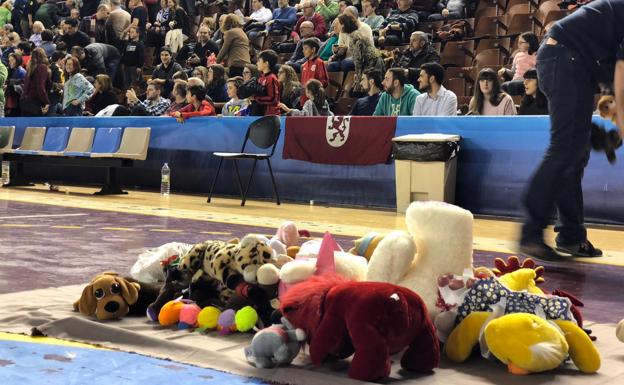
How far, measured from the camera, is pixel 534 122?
7184 millimetres

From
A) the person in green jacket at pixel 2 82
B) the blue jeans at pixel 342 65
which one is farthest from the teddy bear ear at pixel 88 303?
the person in green jacket at pixel 2 82

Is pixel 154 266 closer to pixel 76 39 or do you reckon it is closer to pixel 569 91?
pixel 569 91

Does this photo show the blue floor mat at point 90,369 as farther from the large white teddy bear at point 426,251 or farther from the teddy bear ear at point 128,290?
the large white teddy bear at point 426,251

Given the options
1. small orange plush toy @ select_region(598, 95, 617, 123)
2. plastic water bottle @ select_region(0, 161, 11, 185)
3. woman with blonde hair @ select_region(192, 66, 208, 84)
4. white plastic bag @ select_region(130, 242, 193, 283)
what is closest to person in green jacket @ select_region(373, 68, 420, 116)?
woman with blonde hair @ select_region(192, 66, 208, 84)

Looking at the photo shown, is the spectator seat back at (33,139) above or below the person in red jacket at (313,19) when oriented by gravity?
below

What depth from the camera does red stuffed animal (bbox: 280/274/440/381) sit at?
2053 millimetres

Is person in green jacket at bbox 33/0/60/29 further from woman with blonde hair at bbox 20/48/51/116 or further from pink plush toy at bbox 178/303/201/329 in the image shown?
pink plush toy at bbox 178/303/201/329

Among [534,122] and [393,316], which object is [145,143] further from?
[393,316]

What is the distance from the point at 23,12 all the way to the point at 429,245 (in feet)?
54.6

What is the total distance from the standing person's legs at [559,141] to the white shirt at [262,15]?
10218 mm

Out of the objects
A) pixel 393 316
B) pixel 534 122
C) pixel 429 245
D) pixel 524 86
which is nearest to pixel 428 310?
pixel 429 245

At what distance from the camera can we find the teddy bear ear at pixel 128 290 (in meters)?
2.77

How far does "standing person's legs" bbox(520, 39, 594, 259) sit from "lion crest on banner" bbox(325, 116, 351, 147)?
4.46 m

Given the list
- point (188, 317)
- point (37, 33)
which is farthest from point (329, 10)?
point (188, 317)
